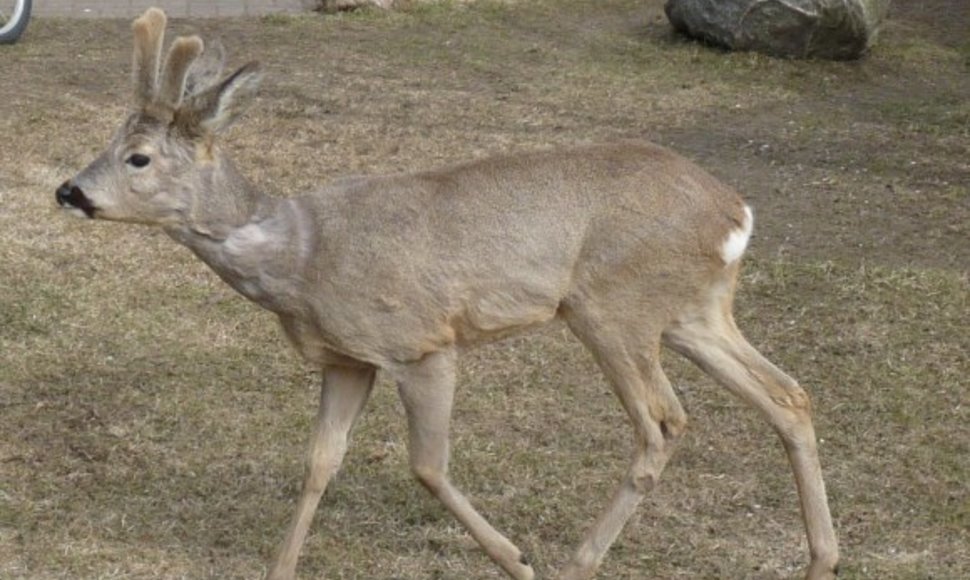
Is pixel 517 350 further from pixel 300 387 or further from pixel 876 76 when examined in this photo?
pixel 876 76

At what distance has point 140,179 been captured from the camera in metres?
4.93

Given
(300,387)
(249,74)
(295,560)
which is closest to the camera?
(249,74)

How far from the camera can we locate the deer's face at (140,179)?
4.93 metres

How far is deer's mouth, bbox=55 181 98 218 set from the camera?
491 cm

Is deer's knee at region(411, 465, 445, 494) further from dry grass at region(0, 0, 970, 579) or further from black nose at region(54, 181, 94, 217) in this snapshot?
black nose at region(54, 181, 94, 217)

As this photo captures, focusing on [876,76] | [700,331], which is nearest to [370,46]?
[876,76]

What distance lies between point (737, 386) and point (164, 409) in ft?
7.50

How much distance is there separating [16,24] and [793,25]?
5095 mm

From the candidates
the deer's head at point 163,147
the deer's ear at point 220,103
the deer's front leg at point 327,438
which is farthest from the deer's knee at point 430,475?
the deer's ear at point 220,103

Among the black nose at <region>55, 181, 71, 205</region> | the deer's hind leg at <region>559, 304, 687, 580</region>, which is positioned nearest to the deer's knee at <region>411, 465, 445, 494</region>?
the deer's hind leg at <region>559, 304, 687, 580</region>

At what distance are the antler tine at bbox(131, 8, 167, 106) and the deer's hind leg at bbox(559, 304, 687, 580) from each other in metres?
1.34

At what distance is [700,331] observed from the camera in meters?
5.40

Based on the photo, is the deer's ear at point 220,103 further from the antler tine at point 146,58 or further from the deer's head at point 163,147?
the antler tine at point 146,58

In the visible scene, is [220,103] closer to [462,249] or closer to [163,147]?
[163,147]
